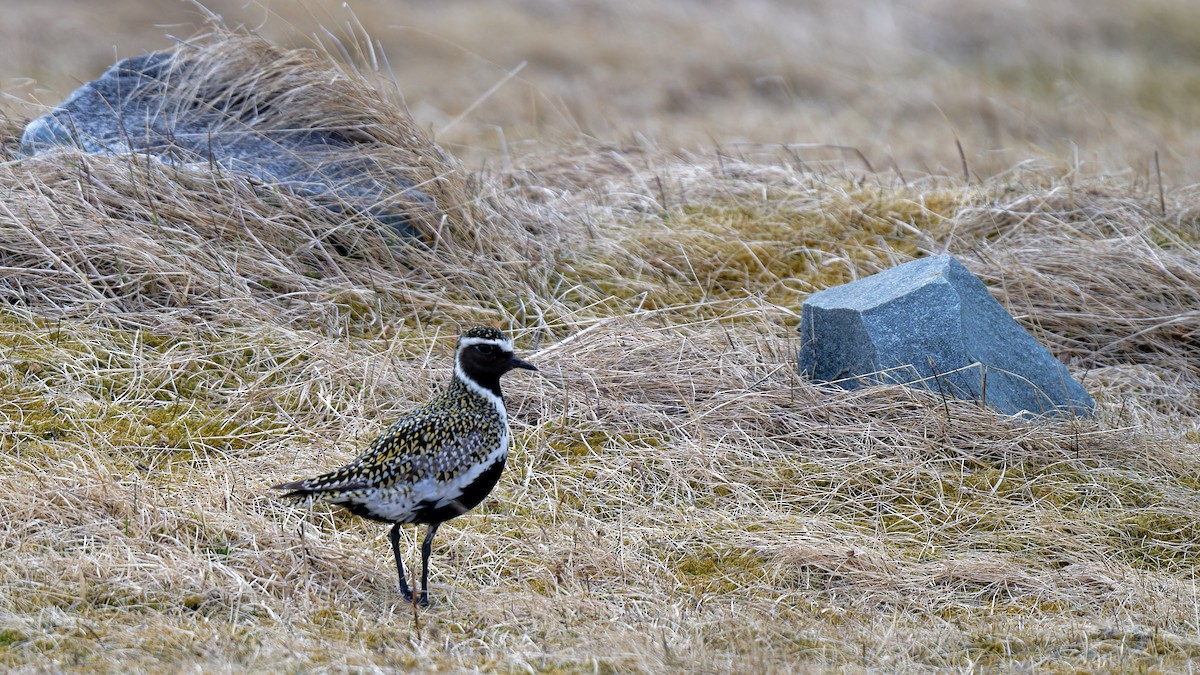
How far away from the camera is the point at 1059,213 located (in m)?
8.05

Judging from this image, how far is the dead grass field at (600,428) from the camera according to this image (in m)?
4.24

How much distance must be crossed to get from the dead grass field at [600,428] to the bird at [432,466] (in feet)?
1.20

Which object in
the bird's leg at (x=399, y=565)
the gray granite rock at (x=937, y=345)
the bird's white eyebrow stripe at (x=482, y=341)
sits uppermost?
the bird's white eyebrow stripe at (x=482, y=341)

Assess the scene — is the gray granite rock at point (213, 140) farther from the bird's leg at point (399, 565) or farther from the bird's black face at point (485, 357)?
the bird's leg at point (399, 565)

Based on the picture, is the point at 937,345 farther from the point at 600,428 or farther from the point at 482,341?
the point at 482,341

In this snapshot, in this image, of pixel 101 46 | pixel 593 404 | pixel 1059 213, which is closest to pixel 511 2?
pixel 101 46

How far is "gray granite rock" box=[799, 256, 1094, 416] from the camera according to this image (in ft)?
19.8

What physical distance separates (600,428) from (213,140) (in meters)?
3.25

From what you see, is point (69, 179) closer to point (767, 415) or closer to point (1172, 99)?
point (767, 415)

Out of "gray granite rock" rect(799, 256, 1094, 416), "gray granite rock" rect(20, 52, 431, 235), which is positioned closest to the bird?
"gray granite rock" rect(799, 256, 1094, 416)

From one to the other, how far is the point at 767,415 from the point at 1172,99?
13074mm

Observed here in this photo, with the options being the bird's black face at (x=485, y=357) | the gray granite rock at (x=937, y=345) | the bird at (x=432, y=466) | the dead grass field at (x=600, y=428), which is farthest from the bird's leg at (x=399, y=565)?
the gray granite rock at (x=937, y=345)

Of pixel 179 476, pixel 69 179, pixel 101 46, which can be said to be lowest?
pixel 101 46

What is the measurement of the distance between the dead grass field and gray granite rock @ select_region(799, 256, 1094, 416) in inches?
7.2
